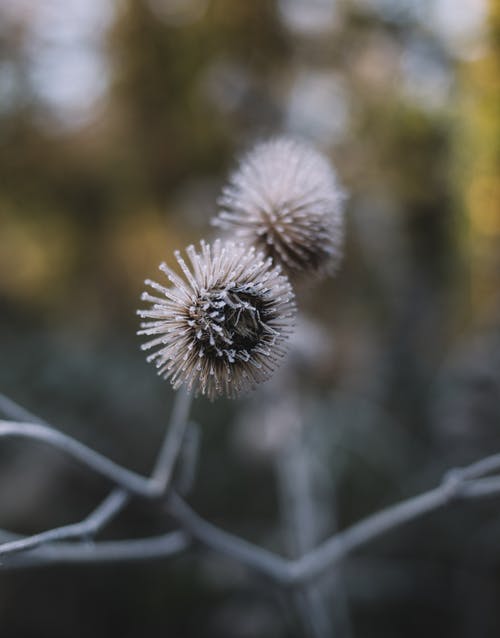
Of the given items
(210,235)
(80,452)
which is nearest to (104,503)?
(80,452)

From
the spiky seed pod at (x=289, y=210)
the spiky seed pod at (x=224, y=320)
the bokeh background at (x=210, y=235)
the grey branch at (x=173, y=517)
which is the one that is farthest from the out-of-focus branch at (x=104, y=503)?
the bokeh background at (x=210, y=235)

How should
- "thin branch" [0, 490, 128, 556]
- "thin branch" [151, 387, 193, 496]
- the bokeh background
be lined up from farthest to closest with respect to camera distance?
the bokeh background
"thin branch" [151, 387, 193, 496]
"thin branch" [0, 490, 128, 556]

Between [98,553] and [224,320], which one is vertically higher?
[224,320]

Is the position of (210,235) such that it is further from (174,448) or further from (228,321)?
(228,321)

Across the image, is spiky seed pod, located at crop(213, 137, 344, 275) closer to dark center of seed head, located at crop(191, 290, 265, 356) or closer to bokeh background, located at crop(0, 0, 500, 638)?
dark center of seed head, located at crop(191, 290, 265, 356)

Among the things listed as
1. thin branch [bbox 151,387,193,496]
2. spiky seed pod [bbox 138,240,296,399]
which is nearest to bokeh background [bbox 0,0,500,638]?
Answer: thin branch [bbox 151,387,193,496]

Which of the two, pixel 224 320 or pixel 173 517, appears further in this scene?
pixel 173 517
